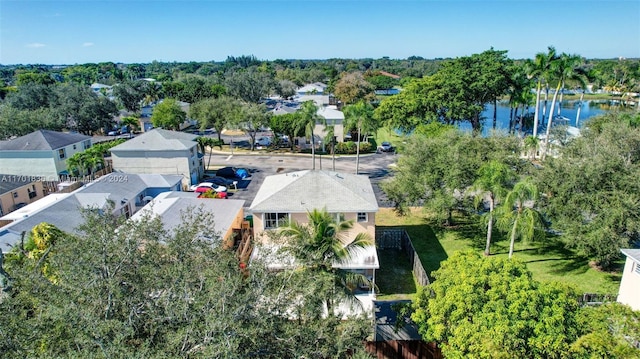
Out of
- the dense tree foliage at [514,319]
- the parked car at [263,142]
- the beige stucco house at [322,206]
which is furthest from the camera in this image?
the parked car at [263,142]

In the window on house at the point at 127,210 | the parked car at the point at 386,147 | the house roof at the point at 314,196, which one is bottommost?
the window on house at the point at 127,210

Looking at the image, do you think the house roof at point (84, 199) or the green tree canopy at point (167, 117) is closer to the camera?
A: the house roof at point (84, 199)

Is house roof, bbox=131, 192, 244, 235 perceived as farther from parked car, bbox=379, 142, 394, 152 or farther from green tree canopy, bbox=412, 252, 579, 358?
parked car, bbox=379, 142, 394, 152

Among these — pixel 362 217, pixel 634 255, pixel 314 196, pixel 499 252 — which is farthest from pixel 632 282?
pixel 314 196

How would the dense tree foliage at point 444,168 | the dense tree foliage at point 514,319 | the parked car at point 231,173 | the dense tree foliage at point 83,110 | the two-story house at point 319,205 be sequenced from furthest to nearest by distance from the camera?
1. the dense tree foliage at point 83,110
2. the parked car at point 231,173
3. the dense tree foliage at point 444,168
4. the two-story house at point 319,205
5. the dense tree foliage at point 514,319

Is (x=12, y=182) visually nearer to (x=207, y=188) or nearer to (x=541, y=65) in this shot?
(x=207, y=188)

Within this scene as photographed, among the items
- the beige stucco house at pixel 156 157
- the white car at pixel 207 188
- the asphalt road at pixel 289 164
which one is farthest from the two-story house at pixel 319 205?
the beige stucco house at pixel 156 157

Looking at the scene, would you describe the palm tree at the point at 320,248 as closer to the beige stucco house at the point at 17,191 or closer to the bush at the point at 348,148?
the beige stucco house at the point at 17,191
